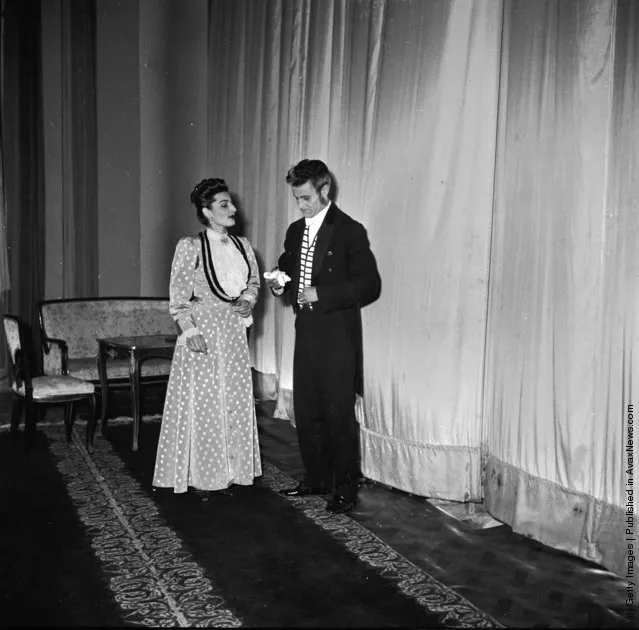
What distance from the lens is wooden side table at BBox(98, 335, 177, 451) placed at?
492 cm

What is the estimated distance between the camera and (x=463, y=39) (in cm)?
380

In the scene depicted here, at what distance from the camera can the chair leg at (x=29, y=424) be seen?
469 centimetres

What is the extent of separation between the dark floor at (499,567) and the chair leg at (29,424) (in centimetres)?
203

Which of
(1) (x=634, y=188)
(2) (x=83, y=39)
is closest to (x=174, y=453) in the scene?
(1) (x=634, y=188)

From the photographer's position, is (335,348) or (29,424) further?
(29,424)

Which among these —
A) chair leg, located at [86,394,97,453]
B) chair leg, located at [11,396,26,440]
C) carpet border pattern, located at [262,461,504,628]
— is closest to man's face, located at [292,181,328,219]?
carpet border pattern, located at [262,461,504,628]

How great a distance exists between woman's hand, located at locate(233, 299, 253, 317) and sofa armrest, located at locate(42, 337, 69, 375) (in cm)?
210

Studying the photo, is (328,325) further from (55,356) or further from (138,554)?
(55,356)

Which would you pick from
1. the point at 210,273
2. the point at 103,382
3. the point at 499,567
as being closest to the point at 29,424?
the point at 103,382

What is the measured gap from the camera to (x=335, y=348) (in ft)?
12.4

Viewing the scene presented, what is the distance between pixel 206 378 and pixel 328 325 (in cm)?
63

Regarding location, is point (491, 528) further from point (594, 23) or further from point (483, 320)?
point (594, 23)

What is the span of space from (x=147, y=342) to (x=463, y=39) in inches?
104

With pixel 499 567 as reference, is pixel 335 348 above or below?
above
